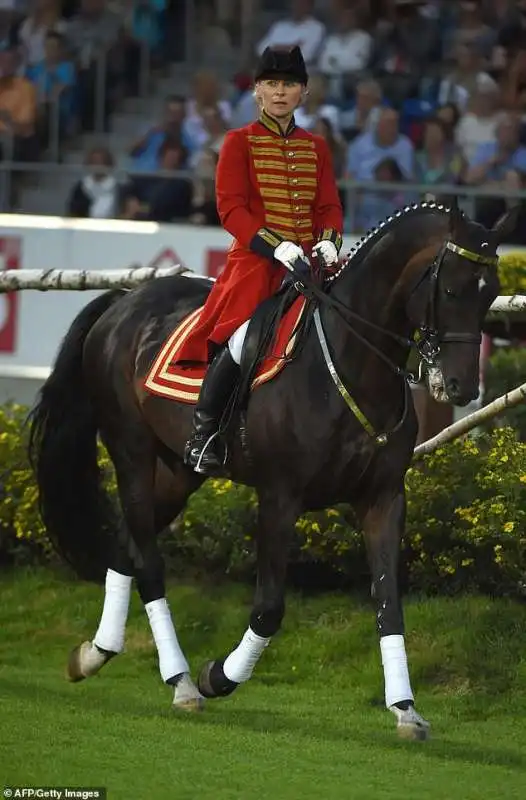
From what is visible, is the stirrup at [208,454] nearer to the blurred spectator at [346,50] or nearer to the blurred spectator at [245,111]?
the blurred spectator at [245,111]

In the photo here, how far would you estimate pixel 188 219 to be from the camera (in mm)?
13125

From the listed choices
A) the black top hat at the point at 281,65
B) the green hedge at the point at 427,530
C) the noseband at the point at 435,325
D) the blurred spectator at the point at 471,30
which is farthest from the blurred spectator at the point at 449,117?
the noseband at the point at 435,325

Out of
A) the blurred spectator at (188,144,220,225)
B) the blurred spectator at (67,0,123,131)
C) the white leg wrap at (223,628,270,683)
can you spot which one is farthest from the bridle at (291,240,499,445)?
the blurred spectator at (67,0,123,131)

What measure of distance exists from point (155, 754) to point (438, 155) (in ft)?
25.6

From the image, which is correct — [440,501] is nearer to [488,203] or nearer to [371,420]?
[371,420]

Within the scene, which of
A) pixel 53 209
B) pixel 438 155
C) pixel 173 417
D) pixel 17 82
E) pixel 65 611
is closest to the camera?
pixel 173 417

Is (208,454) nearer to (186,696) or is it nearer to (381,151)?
(186,696)

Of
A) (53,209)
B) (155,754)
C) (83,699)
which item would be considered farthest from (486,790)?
(53,209)

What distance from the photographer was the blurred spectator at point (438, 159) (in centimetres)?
1276

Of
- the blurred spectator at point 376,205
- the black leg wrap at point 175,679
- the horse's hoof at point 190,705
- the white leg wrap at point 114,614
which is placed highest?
the blurred spectator at point 376,205

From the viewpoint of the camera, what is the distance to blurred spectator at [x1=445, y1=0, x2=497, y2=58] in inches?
558

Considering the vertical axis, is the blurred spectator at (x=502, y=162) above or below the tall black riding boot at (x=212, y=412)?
above

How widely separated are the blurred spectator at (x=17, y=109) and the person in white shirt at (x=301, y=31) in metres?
2.11

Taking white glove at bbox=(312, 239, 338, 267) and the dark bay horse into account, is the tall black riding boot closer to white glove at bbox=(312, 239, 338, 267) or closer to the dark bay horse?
the dark bay horse
